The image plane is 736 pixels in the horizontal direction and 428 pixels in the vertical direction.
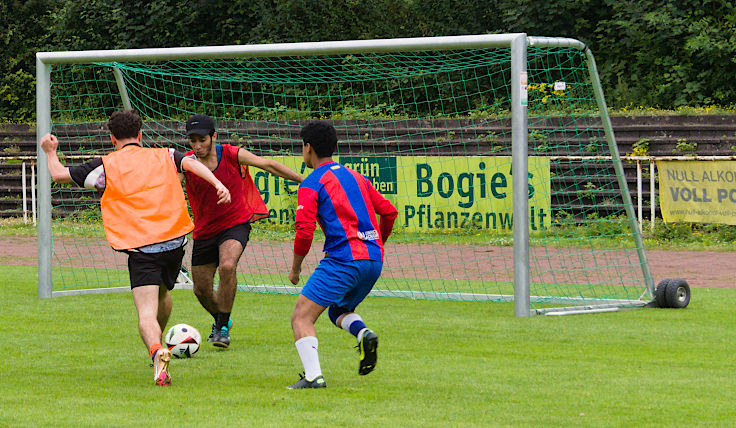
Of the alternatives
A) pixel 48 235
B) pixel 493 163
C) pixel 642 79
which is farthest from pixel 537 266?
pixel 642 79

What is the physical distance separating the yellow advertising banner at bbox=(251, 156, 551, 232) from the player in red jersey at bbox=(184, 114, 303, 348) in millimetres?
7920

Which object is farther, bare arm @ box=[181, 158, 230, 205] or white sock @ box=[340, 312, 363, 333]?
bare arm @ box=[181, 158, 230, 205]

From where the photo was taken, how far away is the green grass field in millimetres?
5641

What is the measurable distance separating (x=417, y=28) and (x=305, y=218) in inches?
912

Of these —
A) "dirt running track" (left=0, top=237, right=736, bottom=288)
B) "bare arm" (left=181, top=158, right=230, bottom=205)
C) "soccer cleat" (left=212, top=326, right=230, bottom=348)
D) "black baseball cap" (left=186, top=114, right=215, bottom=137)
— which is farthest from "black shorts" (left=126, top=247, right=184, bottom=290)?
"dirt running track" (left=0, top=237, right=736, bottom=288)

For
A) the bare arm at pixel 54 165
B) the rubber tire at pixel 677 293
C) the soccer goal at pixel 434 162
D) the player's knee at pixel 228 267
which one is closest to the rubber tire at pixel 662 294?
the rubber tire at pixel 677 293

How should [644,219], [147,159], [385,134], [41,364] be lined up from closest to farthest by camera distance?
[147,159] < [41,364] < [644,219] < [385,134]

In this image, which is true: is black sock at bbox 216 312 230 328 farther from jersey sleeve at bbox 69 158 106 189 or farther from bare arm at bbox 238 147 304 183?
jersey sleeve at bbox 69 158 106 189

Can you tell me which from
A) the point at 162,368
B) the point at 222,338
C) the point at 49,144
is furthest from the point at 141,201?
the point at 222,338

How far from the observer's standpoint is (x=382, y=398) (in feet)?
19.9

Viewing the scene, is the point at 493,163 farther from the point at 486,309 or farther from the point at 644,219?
the point at 486,309

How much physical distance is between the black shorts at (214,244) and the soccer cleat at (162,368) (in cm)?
207

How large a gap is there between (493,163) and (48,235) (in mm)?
7759

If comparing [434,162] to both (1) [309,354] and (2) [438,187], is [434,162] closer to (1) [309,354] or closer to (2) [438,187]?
(2) [438,187]
